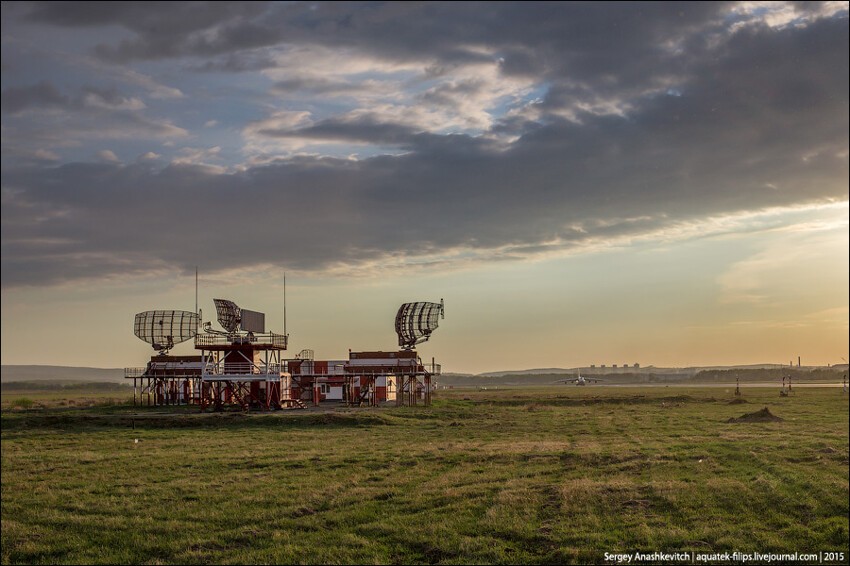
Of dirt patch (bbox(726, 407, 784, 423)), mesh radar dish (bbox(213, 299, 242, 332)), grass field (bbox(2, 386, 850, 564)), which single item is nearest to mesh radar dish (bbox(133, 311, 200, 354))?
mesh radar dish (bbox(213, 299, 242, 332))

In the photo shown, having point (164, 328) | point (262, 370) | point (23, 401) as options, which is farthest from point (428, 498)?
point (164, 328)

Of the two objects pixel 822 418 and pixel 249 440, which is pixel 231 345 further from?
pixel 822 418

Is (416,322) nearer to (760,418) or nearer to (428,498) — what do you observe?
(760,418)

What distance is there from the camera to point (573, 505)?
21.6m

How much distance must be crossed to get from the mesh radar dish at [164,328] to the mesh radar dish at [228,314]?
19075 millimetres

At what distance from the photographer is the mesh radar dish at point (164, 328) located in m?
93.3

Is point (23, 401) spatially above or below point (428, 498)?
above

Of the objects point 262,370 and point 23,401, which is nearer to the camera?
point 23,401

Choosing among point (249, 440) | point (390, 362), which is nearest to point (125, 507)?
point (249, 440)

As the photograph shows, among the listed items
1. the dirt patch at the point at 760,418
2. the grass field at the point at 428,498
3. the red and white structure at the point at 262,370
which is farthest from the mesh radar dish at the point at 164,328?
the dirt patch at the point at 760,418

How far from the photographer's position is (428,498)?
23.3 metres

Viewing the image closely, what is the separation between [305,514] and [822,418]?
38.2 metres

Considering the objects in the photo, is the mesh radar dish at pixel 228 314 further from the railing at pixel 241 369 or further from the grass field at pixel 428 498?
the grass field at pixel 428 498

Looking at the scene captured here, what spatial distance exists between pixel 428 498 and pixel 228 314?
5611cm
